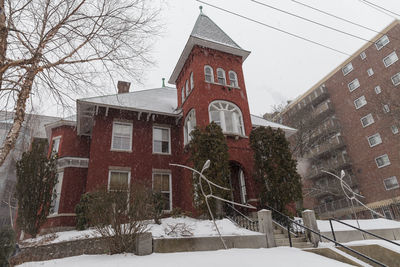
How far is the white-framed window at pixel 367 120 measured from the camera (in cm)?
3114

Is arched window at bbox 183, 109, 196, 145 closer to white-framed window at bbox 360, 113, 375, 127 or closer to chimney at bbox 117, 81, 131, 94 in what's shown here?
chimney at bbox 117, 81, 131, 94

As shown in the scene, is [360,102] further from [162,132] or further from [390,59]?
[162,132]

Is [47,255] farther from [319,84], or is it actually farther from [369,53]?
[319,84]

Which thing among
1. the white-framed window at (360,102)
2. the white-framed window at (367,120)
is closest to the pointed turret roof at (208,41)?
the white-framed window at (367,120)

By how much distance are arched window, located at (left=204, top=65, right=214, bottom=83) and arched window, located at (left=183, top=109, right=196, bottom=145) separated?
225 cm

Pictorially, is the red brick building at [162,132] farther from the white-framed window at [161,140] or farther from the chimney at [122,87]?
the chimney at [122,87]

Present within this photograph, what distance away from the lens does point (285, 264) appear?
6.39 metres

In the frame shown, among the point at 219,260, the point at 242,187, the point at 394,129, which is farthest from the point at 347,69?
the point at 219,260

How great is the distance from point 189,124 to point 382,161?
25.2 m

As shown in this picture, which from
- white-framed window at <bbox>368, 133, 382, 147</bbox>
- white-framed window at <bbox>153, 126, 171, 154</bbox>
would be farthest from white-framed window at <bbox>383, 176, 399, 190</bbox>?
white-framed window at <bbox>153, 126, 171, 154</bbox>

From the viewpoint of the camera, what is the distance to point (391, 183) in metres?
27.8

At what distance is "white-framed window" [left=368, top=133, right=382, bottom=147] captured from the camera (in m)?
29.9

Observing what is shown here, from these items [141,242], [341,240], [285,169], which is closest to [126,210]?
[141,242]

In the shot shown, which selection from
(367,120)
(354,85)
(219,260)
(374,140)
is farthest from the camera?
(354,85)
